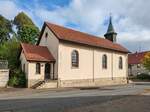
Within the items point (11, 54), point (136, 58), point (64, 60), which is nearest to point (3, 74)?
point (11, 54)

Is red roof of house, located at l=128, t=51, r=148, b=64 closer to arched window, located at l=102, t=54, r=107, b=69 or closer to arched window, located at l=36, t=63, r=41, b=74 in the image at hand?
arched window, located at l=102, t=54, r=107, b=69

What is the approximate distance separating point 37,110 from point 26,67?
19924mm

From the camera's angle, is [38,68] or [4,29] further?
[4,29]

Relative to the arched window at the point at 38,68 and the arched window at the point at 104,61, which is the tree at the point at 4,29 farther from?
the arched window at the point at 104,61

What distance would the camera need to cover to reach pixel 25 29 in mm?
49250

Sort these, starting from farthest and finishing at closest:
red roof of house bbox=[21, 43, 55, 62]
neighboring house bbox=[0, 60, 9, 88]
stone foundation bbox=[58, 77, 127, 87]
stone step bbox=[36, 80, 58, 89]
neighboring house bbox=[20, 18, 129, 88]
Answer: stone foundation bbox=[58, 77, 127, 87]
neighboring house bbox=[20, 18, 129, 88]
red roof of house bbox=[21, 43, 55, 62]
stone step bbox=[36, 80, 58, 89]
neighboring house bbox=[0, 60, 9, 88]

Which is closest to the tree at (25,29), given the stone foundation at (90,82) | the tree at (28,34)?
the tree at (28,34)

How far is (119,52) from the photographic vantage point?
158ft

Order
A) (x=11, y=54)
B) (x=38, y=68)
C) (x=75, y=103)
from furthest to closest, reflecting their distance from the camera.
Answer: (x=11, y=54) < (x=38, y=68) < (x=75, y=103)

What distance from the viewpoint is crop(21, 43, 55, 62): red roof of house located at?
32.2 metres

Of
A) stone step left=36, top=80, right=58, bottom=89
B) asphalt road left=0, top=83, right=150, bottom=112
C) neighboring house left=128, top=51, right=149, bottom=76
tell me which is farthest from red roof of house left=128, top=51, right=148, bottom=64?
asphalt road left=0, top=83, right=150, bottom=112

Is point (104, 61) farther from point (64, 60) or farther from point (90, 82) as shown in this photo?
point (64, 60)

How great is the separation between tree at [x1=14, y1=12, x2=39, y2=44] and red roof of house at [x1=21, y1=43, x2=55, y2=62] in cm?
1373

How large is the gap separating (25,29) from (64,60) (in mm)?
17093
